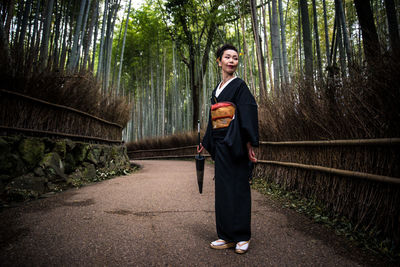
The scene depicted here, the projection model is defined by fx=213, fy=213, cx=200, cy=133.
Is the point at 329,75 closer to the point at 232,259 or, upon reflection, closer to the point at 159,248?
the point at 232,259

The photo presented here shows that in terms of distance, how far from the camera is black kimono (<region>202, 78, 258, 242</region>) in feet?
4.89

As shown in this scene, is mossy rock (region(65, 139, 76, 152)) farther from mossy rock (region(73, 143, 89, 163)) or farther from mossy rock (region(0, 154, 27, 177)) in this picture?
mossy rock (region(0, 154, 27, 177))

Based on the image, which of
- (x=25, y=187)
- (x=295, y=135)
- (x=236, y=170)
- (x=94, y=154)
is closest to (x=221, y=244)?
(x=236, y=170)

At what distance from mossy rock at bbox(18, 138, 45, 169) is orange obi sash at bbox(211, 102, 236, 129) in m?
2.52

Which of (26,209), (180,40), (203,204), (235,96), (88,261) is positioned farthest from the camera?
(180,40)

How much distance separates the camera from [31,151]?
9.01 ft

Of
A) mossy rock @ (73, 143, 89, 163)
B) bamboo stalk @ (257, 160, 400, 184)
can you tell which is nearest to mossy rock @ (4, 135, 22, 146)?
mossy rock @ (73, 143, 89, 163)

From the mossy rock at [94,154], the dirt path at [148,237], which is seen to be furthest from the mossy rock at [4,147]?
the mossy rock at [94,154]

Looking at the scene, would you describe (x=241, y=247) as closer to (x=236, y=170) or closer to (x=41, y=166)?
(x=236, y=170)

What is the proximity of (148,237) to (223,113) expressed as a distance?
111 centimetres

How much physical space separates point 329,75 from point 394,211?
136 cm

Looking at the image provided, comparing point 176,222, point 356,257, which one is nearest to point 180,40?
point 176,222

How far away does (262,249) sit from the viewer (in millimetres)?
1473

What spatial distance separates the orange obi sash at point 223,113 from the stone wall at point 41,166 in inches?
95.5
